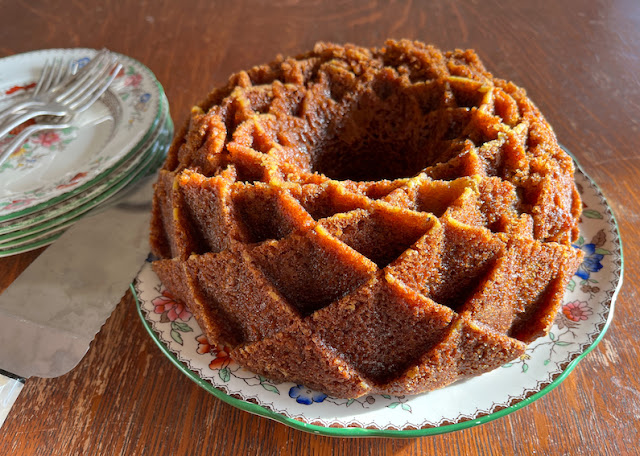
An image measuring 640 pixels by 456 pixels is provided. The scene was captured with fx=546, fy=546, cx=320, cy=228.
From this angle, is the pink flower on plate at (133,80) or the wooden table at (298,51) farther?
the pink flower on plate at (133,80)

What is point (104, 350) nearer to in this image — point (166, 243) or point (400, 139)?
point (166, 243)

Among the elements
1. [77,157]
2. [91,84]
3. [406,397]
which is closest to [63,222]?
[77,157]

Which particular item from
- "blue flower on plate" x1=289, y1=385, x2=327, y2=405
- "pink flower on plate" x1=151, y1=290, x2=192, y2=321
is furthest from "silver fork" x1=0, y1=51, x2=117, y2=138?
"blue flower on plate" x1=289, y1=385, x2=327, y2=405

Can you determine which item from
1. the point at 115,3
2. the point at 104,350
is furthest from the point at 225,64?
the point at 104,350

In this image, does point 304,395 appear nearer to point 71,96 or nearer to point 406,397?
point 406,397

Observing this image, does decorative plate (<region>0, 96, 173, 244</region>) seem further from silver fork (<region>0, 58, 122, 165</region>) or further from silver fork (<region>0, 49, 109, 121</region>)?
silver fork (<region>0, 49, 109, 121</region>)

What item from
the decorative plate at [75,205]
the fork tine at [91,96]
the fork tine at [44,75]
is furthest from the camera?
the fork tine at [44,75]

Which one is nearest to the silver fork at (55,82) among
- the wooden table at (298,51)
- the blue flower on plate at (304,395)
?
the wooden table at (298,51)

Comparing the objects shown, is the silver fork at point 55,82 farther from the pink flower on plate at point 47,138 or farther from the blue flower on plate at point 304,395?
the blue flower on plate at point 304,395
